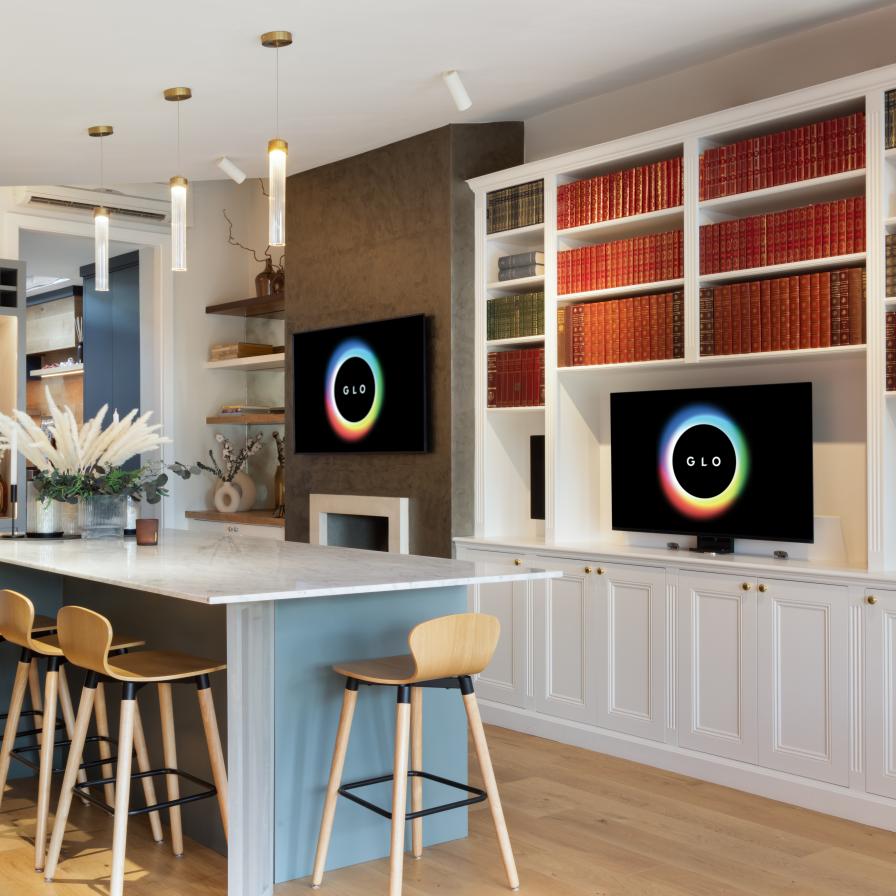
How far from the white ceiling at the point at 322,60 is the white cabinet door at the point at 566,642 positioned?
6.99 feet

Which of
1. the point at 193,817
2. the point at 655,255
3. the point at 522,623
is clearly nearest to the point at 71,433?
the point at 193,817

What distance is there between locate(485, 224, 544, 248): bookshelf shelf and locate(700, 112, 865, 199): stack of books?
3.20ft

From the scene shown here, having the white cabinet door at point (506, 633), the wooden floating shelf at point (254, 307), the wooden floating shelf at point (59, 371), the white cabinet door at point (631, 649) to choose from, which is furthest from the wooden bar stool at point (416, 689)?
the wooden floating shelf at point (59, 371)

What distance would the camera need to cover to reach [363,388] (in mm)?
5836

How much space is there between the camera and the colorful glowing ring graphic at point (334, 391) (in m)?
5.74

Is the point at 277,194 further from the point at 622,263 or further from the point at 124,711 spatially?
the point at 622,263

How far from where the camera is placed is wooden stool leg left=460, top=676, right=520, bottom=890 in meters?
3.03

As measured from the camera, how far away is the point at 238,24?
12.4 feet

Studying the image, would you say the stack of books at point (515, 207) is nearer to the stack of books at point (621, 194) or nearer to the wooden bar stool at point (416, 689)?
the stack of books at point (621, 194)

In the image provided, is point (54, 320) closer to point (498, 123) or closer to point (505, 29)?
point (498, 123)

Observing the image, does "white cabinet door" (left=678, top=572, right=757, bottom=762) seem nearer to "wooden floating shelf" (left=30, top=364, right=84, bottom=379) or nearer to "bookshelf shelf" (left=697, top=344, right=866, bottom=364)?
"bookshelf shelf" (left=697, top=344, right=866, bottom=364)

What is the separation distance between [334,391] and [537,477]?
4.51 feet

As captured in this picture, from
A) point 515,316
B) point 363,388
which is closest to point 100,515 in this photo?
point 363,388

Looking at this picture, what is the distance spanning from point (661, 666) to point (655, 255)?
1.71 m
